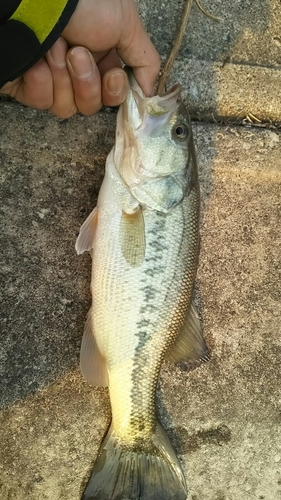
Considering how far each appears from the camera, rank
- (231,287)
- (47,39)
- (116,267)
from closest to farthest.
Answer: (47,39)
(116,267)
(231,287)

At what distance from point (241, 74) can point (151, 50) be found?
73 centimetres

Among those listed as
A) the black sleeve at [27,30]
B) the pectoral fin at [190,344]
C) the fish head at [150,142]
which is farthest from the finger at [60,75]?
the pectoral fin at [190,344]

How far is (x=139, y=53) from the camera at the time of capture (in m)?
2.16

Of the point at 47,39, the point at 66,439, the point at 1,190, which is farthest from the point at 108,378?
the point at 47,39

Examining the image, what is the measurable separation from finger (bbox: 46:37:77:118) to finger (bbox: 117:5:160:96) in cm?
27

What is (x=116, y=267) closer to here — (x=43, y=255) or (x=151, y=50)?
(x=43, y=255)

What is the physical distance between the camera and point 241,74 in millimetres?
2703

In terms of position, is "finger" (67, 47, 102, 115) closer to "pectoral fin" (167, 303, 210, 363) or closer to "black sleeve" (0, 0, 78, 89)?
"black sleeve" (0, 0, 78, 89)

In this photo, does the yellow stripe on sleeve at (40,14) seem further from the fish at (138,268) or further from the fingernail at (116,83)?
the fish at (138,268)

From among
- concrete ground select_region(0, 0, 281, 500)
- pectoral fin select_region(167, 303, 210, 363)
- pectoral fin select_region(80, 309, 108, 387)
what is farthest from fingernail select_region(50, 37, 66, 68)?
pectoral fin select_region(167, 303, 210, 363)

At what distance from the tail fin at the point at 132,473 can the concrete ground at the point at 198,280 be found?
17 cm

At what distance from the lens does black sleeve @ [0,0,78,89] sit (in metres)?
1.76

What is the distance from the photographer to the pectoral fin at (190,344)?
2.32 metres

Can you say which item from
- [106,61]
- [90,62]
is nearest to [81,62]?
[90,62]
